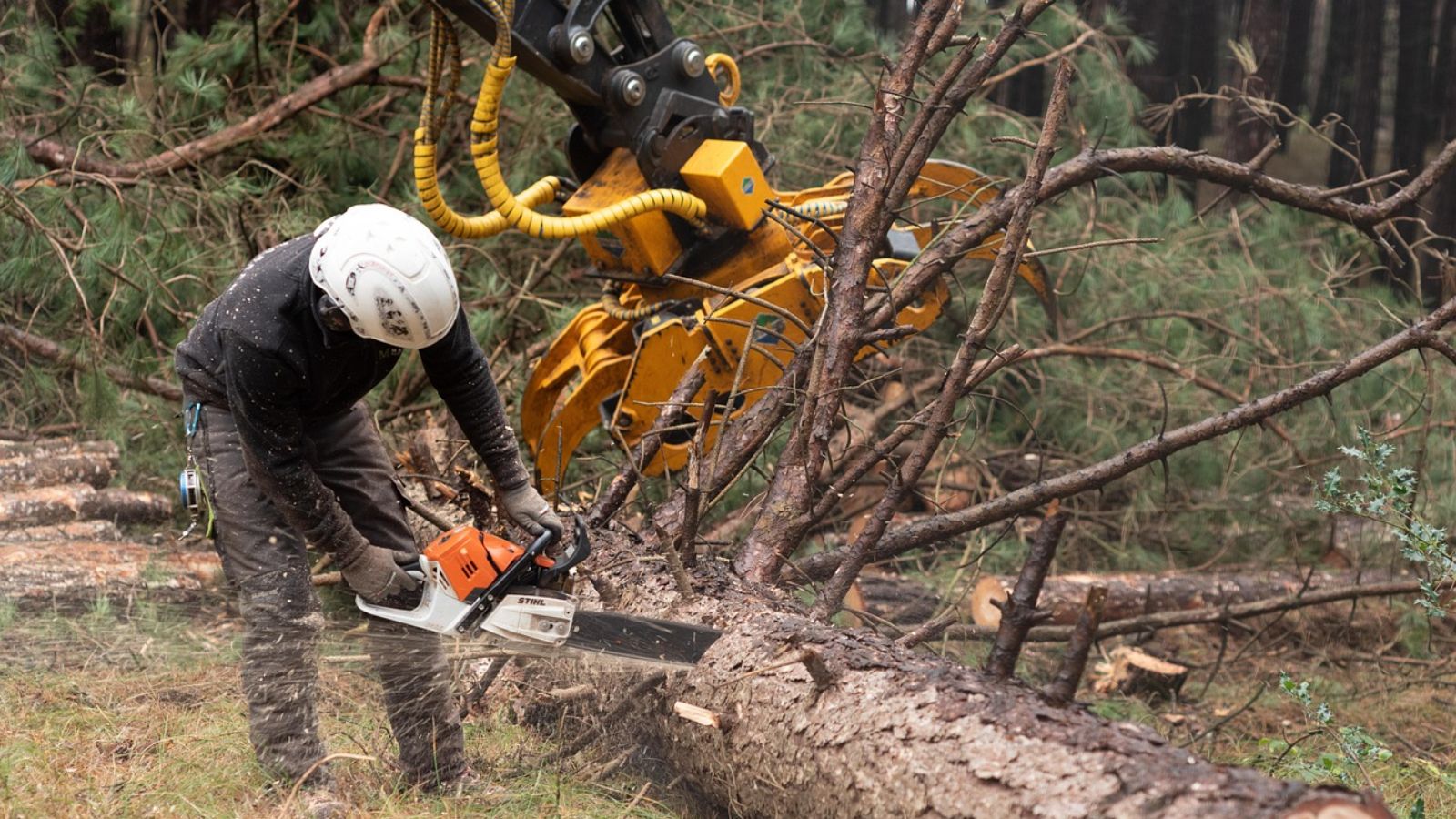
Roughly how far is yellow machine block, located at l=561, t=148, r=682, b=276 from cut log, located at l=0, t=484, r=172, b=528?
2.23m

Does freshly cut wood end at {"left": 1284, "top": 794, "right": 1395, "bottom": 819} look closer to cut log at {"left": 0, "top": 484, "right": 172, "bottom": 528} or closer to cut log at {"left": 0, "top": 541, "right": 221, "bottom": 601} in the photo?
cut log at {"left": 0, "top": 541, "right": 221, "bottom": 601}

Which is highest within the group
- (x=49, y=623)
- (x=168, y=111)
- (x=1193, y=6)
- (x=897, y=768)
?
(x=1193, y=6)

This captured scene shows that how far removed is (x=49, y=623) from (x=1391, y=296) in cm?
662

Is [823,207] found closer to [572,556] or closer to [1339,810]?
[572,556]

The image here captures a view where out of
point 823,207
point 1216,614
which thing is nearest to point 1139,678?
point 1216,614

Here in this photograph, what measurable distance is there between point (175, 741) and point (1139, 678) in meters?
3.29

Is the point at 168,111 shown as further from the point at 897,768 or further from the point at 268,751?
the point at 897,768

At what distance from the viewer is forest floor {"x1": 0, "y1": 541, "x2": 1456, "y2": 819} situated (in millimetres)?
2902

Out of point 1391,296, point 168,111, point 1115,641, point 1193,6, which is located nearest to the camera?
point 1115,641

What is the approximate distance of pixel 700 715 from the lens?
2.73 metres

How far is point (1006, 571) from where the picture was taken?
210 inches


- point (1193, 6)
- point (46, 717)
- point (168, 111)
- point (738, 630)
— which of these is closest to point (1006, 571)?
point (738, 630)

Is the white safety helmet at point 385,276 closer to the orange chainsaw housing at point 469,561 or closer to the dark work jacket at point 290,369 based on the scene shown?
the dark work jacket at point 290,369

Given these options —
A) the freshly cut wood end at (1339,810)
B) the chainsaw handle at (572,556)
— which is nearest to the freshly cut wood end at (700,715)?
the chainsaw handle at (572,556)
